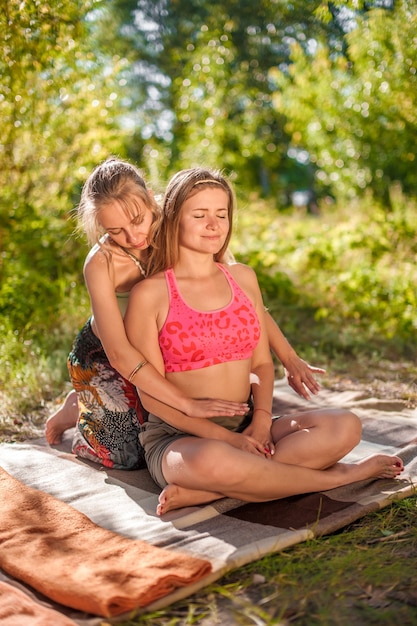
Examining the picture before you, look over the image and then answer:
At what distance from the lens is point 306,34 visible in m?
8.94

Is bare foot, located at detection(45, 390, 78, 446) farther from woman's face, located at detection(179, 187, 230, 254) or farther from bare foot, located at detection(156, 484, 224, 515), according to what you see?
woman's face, located at detection(179, 187, 230, 254)

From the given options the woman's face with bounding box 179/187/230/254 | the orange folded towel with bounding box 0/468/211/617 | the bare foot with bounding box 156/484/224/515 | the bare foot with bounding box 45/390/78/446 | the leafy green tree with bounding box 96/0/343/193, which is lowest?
the orange folded towel with bounding box 0/468/211/617

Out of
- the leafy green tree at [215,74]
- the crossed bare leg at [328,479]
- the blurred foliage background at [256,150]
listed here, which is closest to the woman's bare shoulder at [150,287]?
the blurred foliage background at [256,150]

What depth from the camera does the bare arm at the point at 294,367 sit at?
2990 mm

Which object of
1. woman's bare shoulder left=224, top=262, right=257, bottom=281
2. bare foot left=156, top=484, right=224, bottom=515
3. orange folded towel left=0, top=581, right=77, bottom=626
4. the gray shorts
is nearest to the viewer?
orange folded towel left=0, top=581, right=77, bottom=626

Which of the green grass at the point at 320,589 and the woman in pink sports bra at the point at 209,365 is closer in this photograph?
the green grass at the point at 320,589

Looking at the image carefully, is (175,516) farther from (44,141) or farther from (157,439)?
(44,141)

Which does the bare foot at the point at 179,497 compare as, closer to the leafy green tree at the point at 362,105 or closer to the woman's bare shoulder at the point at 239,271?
the woman's bare shoulder at the point at 239,271

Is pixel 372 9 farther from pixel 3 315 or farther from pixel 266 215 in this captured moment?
pixel 3 315

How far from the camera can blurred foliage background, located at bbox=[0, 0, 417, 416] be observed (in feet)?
17.2

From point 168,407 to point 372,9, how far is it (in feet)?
16.3

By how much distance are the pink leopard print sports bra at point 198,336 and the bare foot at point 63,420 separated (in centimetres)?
85

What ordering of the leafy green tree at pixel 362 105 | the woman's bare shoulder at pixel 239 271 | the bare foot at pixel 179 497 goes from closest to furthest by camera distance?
the bare foot at pixel 179 497 < the woman's bare shoulder at pixel 239 271 < the leafy green tree at pixel 362 105

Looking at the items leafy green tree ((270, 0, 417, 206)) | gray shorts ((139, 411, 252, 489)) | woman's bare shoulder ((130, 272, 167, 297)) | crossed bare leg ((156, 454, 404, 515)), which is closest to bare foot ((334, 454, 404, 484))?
crossed bare leg ((156, 454, 404, 515))
